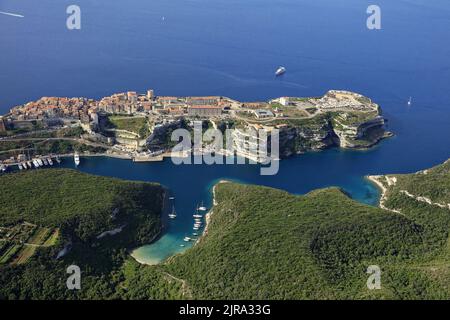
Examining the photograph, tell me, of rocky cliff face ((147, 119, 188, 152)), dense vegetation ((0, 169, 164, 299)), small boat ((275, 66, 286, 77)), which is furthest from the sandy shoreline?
small boat ((275, 66, 286, 77))

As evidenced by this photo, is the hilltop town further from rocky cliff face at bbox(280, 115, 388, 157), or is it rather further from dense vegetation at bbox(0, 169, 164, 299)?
dense vegetation at bbox(0, 169, 164, 299)

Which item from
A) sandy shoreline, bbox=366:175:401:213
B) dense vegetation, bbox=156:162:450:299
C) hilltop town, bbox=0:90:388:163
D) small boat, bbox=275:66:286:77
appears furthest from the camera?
small boat, bbox=275:66:286:77

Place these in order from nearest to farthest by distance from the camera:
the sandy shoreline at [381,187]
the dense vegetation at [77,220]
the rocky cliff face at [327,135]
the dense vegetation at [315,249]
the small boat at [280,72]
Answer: the dense vegetation at [315,249], the dense vegetation at [77,220], the sandy shoreline at [381,187], the rocky cliff face at [327,135], the small boat at [280,72]

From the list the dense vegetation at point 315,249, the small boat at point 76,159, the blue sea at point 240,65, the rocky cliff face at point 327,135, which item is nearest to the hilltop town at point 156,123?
the rocky cliff face at point 327,135

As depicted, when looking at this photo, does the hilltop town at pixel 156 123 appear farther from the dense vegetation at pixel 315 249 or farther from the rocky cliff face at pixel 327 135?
the dense vegetation at pixel 315 249

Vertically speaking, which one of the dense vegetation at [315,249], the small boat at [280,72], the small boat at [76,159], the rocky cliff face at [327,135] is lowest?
the dense vegetation at [315,249]
